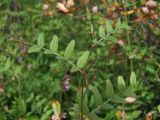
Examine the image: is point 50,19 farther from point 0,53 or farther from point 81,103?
point 81,103

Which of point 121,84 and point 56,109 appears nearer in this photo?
point 121,84

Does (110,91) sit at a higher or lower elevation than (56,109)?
higher

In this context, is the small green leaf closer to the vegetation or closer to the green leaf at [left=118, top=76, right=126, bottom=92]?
the vegetation

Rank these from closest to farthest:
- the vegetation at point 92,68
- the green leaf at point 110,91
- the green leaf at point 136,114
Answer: the green leaf at point 110,91 < the green leaf at point 136,114 < the vegetation at point 92,68

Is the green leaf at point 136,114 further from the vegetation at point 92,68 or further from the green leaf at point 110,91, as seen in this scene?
the green leaf at point 110,91

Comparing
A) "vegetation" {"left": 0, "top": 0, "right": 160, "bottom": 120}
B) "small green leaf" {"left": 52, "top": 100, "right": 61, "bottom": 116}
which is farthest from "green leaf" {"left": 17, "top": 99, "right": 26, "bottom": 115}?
"small green leaf" {"left": 52, "top": 100, "right": 61, "bottom": 116}

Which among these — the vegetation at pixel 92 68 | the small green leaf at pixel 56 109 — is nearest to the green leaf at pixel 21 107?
the vegetation at pixel 92 68

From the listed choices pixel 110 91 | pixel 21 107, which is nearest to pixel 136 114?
pixel 110 91

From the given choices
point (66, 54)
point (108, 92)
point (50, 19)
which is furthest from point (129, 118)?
point (50, 19)

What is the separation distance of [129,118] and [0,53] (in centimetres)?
89

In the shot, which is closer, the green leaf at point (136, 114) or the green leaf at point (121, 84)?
the green leaf at point (121, 84)

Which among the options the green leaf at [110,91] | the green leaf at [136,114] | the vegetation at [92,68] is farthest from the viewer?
the vegetation at [92,68]

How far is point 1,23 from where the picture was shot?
248 cm

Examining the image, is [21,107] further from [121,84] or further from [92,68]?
[121,84]
